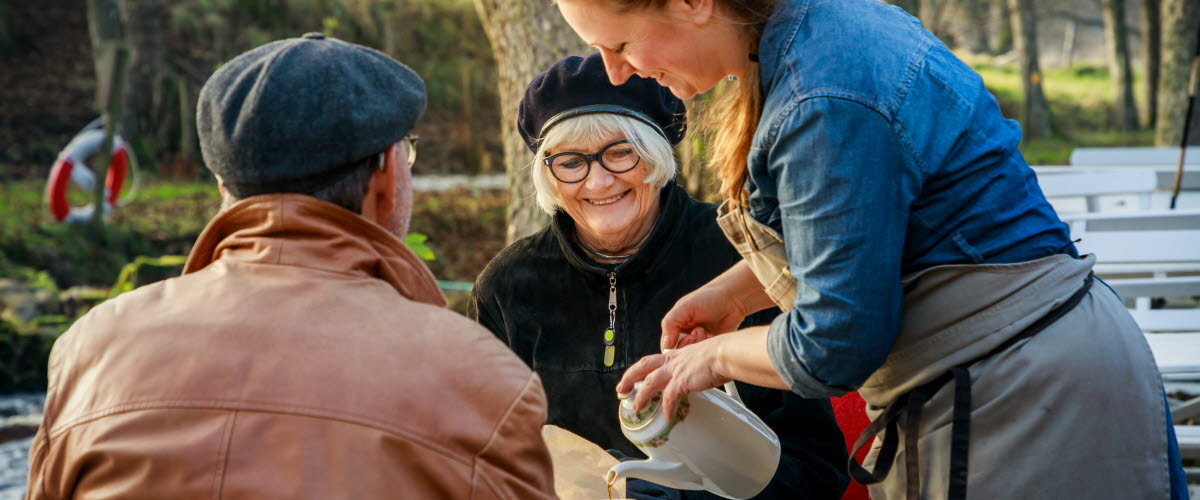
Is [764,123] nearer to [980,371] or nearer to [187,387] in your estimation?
[980,371]

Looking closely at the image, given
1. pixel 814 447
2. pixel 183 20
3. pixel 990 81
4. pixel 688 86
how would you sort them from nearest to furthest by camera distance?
pixel 688 86 → pixel 814 447 → pixel 183 20 → pixel 990 81

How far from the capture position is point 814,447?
2.38 meters

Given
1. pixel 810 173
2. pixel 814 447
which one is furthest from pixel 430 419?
pixel 814 447

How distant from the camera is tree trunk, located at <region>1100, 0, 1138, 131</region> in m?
17.4

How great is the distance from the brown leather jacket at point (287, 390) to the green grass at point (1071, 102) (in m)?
16.2

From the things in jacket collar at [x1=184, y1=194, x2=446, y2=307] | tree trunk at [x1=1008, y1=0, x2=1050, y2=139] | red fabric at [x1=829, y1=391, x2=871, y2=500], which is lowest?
tree trunk at [x1=1008, y1=0, x2=1050, y2=139]

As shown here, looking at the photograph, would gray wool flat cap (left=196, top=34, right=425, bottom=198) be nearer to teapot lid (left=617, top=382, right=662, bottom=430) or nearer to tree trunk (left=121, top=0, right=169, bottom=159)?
teapot lid (left=617, top=382, right=662, bottom=430)

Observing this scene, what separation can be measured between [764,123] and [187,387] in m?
0.82

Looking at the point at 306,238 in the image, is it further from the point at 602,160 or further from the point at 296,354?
the point at 602,160

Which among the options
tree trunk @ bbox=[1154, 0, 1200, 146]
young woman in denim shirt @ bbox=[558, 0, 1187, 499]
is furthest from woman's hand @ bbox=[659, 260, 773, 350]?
tree trunk @ bbox=[1154, 0, 1200, 146]

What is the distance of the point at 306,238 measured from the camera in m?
1.37

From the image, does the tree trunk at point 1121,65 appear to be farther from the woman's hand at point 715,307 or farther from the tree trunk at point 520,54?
the woman's hand at point 715,307

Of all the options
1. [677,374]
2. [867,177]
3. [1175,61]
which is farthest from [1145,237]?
[1175,61]

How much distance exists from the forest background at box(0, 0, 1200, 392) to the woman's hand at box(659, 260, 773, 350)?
2494mm
